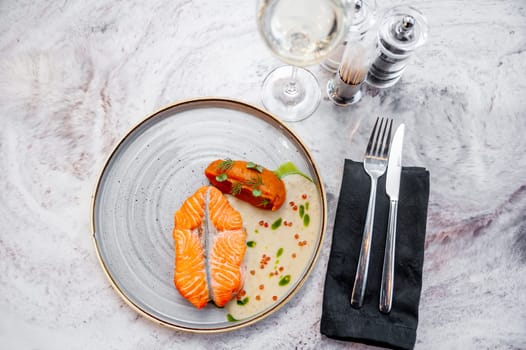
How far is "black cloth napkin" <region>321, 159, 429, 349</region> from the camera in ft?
4.64

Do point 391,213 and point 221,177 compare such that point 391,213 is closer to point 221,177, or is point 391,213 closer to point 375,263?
point 375,263

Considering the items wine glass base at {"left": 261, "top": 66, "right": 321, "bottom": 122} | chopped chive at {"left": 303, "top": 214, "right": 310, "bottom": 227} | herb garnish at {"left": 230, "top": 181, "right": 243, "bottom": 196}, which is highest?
wine glass base at {"left": 261, "top": 66, "right": 321, "bottom": 122}

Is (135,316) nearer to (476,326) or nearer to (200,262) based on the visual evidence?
(200,262)

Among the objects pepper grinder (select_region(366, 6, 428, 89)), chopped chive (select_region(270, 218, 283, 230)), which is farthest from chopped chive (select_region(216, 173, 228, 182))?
pepper grinder (select_region(366, 6, 428, 89))

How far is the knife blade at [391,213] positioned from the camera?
4.65 ft

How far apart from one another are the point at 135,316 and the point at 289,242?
0.51 m

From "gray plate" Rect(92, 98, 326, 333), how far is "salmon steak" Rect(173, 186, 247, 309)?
0.24 feet

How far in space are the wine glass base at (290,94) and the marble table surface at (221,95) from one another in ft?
0.10

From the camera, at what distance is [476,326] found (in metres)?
1.49

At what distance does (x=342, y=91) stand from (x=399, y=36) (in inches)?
9.1

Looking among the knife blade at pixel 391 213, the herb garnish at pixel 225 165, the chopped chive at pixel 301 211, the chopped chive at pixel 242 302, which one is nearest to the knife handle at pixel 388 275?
the knife blade at pixel 391 213

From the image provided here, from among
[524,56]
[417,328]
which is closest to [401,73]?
[524,56]

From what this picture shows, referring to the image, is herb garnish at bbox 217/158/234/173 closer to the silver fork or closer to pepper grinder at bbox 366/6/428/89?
the silver fork

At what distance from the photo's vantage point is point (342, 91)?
59.9 inches
